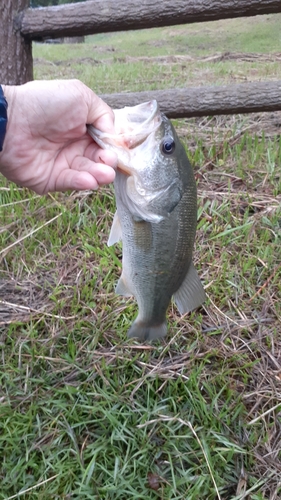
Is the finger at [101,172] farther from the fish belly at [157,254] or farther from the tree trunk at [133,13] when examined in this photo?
the tree trunk at [133,13]

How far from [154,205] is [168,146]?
0.18 m

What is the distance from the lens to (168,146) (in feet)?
4.58

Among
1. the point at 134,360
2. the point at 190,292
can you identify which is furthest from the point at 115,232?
the point at 134,360

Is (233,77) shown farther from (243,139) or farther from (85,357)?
(85,357)

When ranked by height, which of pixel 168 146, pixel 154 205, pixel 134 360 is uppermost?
pixel 168 146

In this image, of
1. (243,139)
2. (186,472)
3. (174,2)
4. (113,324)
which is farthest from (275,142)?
(186,472)

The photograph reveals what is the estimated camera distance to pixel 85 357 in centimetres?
213

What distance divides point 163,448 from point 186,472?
4.9 inches

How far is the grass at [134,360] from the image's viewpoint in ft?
5.89

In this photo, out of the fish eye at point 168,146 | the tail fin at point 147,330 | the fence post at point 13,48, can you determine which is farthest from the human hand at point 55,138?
the fence post at point 13,48

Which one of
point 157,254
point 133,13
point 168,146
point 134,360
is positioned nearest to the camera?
point 168,146

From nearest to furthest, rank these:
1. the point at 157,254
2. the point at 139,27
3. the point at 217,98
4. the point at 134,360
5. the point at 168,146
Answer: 1. the point at 168,146
2. the point at 157,254
3. the point at 134,360
4. the point at 139,27
5. the point at 217,98

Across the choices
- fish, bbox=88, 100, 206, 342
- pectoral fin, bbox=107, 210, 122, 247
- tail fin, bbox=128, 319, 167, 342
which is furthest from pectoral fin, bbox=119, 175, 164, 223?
tail fin, bbox=128, 319, 167, 342

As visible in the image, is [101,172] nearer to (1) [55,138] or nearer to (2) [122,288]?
(1) [55,138]
